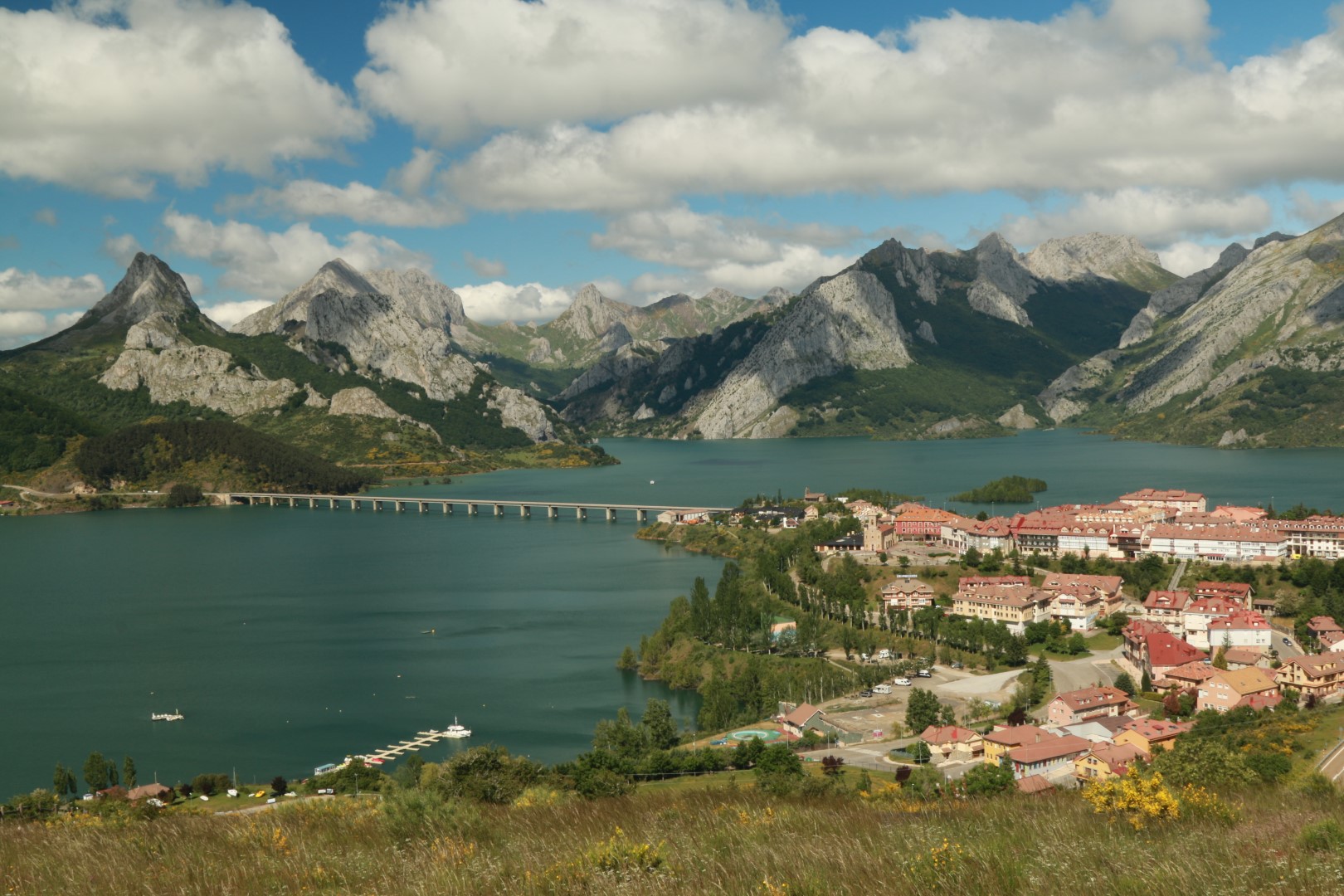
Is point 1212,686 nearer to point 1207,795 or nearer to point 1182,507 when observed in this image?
point 1207,795

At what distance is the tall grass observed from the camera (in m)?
6.86

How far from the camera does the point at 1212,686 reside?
135 feet

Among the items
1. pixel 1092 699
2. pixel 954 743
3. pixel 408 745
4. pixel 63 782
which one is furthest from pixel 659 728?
pixel 63 782

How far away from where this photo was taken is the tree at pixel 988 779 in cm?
2308

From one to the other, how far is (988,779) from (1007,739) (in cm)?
963

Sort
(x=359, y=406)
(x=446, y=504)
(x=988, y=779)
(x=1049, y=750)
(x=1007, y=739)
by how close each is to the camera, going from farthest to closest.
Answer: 1. (x=359, y=406)
2. (x=446, y=504)
3. (x=1007, y=739)
4. (x=1049, y=750)
5. (x=988, y=779)

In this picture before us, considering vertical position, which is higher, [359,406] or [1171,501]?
[359,406]

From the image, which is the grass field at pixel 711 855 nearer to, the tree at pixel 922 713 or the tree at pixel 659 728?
the tree at pixel 659 728

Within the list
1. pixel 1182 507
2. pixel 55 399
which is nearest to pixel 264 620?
pixel 1182 507

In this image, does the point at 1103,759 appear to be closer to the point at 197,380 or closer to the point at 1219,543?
the point at 1219,543

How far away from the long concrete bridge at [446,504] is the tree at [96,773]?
69291mm

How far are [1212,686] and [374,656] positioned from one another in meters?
38.0

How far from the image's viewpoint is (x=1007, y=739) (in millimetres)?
34969

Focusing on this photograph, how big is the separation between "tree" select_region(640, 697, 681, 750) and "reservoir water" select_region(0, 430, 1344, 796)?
2.35m
